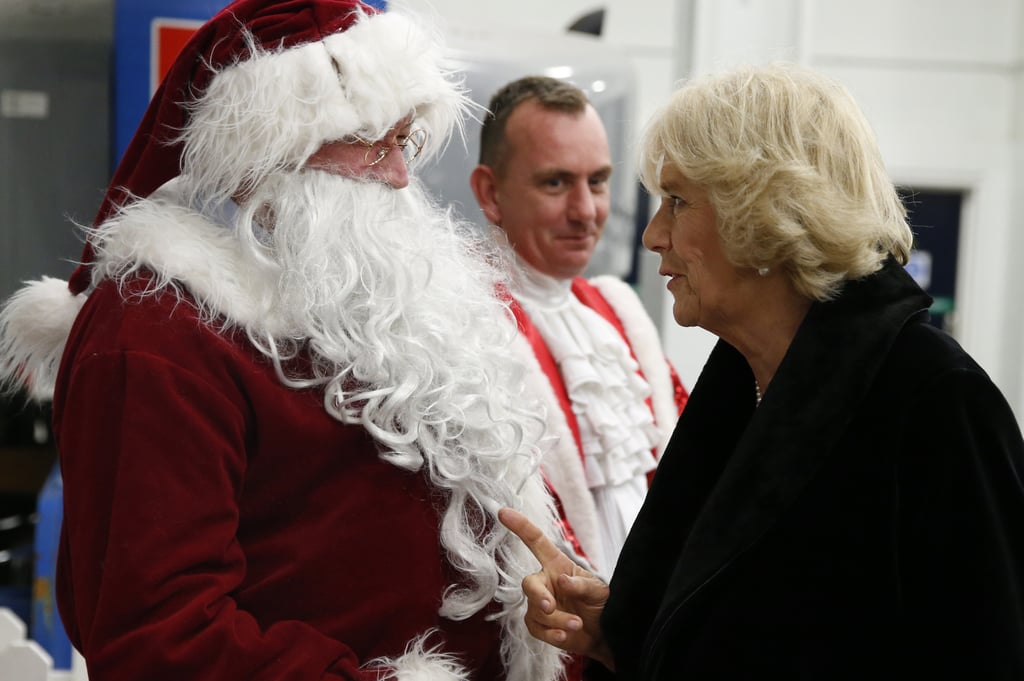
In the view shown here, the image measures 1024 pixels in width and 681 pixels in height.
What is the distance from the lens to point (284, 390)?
4.60 feet

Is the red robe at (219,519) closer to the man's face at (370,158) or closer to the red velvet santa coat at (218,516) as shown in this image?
the red velvet santa coat at (218,516)

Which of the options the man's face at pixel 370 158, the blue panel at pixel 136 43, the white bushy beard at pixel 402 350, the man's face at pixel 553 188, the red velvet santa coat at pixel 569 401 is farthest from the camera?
the blue panel at pixel 136 43

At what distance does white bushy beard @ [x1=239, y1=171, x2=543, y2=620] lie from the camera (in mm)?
1439

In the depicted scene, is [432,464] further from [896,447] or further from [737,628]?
[896,447]

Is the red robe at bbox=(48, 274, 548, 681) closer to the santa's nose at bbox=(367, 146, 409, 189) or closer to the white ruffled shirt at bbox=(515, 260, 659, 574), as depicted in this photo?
the santa's nose at bbox=(367, 146, 409, 189)

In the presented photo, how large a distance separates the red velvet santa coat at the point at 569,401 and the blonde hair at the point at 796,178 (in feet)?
2.21

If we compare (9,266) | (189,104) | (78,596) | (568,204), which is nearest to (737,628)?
(78,596)

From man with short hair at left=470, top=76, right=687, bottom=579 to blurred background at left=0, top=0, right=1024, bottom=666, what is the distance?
0.15 metres

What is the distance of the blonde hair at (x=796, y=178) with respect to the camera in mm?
1337

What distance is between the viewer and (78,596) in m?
1.34

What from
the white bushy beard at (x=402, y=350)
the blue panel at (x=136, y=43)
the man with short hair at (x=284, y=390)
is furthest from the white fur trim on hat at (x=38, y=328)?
the blue panel at (x=136, y=43)

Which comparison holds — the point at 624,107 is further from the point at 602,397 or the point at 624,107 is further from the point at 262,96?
the point at 262,96

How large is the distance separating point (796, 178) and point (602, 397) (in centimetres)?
96

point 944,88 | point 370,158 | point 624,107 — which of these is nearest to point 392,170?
point 370,158
